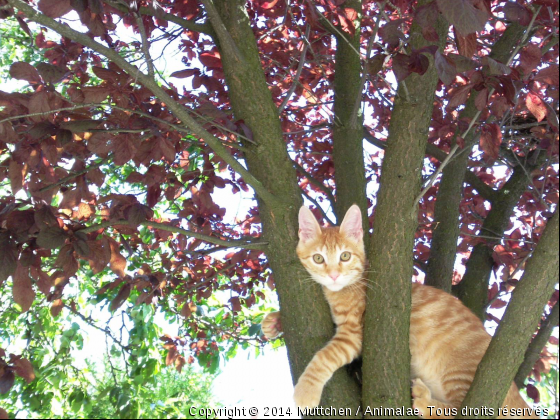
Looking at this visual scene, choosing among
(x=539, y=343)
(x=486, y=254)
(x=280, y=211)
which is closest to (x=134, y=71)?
(x=280, y=211)

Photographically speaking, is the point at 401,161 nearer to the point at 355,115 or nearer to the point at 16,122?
the point at 355,115

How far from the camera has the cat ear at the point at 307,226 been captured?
2.84m

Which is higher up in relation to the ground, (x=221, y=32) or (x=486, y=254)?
(x=221, y=32)

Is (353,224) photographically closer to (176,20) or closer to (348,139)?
(348,139)

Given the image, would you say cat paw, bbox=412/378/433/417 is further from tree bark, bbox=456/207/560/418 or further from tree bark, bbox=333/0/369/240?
tree bark, bbox=333/0/369/240

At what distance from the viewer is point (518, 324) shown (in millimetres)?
2049

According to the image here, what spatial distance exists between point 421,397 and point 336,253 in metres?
0.97

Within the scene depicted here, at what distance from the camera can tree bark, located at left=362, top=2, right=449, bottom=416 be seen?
2.42 m

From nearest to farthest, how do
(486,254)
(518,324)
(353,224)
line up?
(518,324)
(353,224)
(486,254)

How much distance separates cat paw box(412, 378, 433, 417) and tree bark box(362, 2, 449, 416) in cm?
29

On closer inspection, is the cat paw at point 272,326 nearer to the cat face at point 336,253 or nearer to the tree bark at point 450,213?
the cat face at point 336,253

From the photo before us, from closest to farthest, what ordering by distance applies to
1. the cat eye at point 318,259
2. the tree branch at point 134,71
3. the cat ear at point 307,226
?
the tree branch at point 134,71 → the cat ear at point 307,226 → the cat eye at point 318,259

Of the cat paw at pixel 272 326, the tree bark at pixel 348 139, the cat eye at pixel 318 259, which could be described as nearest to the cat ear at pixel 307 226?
the cat eye at pixel 318 259

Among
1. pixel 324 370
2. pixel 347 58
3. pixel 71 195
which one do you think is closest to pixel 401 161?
pixel 324 370
